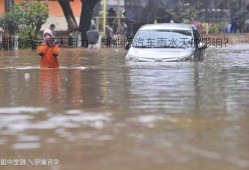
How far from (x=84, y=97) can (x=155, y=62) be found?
6381 mm

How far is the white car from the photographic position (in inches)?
Answer: 611

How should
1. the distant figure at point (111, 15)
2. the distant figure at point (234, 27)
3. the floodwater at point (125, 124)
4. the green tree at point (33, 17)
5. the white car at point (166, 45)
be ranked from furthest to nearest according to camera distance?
the distant figure at point (111, 15) < the distant figure at point (234, 27) < the green tree at point (33, 17) < the white car at point (166, 45) < the floodwater at point (125, 124)

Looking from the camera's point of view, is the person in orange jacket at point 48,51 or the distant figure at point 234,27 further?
the distant figure at point 234,27

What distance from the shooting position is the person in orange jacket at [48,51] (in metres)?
13.0

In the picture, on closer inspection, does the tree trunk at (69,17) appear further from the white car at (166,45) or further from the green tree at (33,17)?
the white car at (166,45)

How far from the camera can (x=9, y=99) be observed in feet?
29.0

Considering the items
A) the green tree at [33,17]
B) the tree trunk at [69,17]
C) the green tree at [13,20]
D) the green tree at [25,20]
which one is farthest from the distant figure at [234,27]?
the green tree at [13,20]

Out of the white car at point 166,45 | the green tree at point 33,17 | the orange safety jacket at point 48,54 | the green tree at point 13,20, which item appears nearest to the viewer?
the orange safety jacket at point 48,54

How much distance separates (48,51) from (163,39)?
A: 4377mm

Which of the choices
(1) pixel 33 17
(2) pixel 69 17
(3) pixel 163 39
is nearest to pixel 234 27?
(2) pixel 69 17

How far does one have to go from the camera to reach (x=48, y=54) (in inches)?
524

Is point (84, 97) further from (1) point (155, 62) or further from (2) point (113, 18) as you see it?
(2) point (113, 18)

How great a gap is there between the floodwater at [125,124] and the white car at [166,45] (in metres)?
3.72

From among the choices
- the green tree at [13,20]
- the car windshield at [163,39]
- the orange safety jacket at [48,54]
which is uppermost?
the green tree at [13,20]
